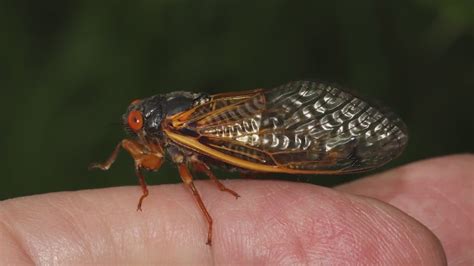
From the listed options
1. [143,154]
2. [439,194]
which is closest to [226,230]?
[143,154]

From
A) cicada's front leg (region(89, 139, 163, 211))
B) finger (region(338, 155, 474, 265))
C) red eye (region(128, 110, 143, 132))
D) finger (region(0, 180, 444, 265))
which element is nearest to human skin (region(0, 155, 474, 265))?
finger (region(0, 180, 444, 265))

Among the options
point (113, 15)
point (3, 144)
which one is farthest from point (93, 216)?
point (113, 15)

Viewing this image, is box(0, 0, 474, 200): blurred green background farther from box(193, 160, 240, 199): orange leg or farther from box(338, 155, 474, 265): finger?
box(193, 160, 240, 199): orange leg

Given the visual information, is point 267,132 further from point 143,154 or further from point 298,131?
point 143,154

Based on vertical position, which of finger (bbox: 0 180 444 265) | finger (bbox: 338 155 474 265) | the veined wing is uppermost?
the veined wing

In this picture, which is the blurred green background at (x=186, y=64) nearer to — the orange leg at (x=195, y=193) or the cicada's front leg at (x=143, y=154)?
the cicada's front leg at (x=143, y=154)

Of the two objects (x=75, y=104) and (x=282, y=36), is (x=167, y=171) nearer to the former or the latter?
(x=75, y=104)
